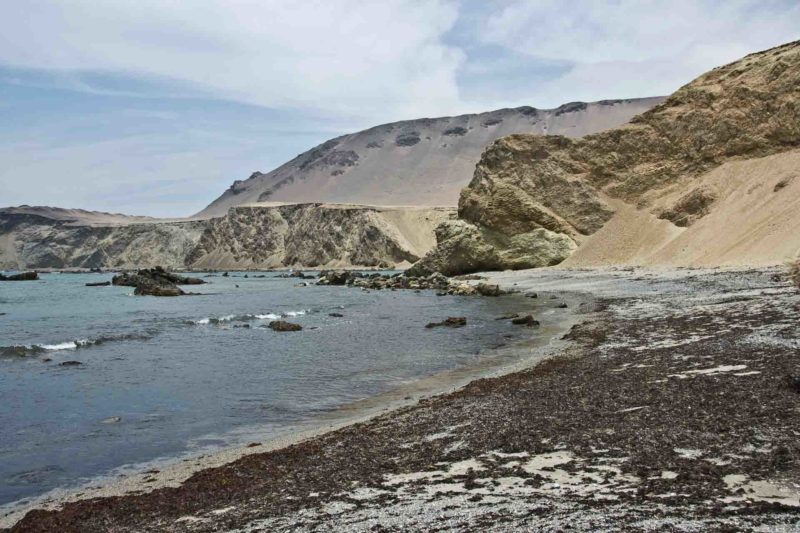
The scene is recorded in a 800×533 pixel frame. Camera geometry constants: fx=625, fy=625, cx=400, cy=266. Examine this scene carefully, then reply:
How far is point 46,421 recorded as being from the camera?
42.5 ft

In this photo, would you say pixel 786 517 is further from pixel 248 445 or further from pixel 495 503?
pixel 248 445

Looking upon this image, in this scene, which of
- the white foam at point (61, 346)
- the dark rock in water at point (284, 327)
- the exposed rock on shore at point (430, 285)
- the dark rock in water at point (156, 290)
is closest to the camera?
the white foam at point (61, 346)

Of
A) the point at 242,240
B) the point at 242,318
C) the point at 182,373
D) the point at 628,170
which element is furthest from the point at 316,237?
the point at 182,373

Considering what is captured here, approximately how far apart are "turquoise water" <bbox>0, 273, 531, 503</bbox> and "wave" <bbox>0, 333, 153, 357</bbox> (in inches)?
3.5

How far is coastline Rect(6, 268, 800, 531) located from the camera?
19.7ft

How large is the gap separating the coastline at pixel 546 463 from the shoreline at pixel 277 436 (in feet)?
1.48

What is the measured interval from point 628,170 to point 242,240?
117 meters

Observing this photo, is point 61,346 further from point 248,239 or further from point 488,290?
point 248,239

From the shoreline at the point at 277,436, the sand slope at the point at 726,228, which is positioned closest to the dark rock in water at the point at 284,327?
the shoreline at the point at 277,436

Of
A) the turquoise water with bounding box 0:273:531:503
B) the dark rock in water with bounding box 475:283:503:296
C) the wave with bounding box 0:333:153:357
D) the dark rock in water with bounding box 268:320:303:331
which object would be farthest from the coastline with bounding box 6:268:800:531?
the dark rock in water with bounding box 475:283:503:296

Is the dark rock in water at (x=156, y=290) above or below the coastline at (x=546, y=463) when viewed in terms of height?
below

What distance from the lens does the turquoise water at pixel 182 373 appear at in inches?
447

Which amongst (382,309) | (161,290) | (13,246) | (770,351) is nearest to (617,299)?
(382,309)

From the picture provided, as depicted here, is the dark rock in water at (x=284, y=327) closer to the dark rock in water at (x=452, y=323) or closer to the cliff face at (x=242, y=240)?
the dark rock in water at (x=452, y=323)
